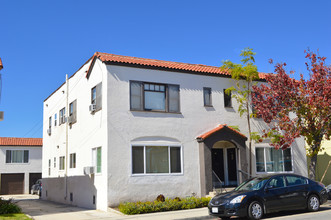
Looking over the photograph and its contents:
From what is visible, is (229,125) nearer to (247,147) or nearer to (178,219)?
(247,147)

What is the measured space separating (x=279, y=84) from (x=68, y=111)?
12773 millimetres

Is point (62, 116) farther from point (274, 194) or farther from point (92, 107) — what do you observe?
point (274, 194)

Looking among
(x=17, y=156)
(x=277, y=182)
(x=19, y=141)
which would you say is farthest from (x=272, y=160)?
(x=19, y=141)

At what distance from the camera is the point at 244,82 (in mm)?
19859

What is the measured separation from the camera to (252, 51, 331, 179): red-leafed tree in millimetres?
15875

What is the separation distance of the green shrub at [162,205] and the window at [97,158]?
2.64 meters

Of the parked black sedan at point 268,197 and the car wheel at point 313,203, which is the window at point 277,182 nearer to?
the parked black sedan at point 268,197

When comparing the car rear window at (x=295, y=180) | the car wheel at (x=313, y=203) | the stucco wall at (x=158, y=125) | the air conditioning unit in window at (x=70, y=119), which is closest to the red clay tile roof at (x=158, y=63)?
the stucco wall at (x=158, y=125)

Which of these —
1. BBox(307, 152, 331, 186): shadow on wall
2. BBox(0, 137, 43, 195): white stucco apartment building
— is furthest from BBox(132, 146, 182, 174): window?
BBox(0, 137, 43, 195): white stucco apartment building

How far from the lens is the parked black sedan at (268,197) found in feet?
38.4

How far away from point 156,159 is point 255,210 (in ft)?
20.8

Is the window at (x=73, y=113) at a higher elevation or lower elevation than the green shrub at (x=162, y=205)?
higher

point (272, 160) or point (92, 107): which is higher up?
point (92, 107)

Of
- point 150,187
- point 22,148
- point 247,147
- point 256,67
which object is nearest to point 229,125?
point 247,147
